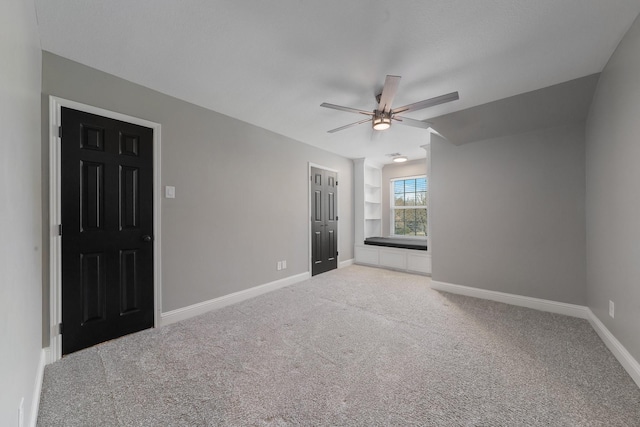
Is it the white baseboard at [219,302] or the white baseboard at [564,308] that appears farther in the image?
the white baseboard at [219,302]

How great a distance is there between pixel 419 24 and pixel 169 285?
3.14 metres

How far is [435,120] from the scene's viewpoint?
10.3 feet

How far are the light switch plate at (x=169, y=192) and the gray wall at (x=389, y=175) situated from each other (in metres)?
4.65

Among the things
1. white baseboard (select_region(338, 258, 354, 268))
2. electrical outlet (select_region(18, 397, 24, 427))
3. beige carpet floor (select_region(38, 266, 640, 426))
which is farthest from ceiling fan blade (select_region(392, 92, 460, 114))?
white baseboard (select_region(338, 258, 354, 268))

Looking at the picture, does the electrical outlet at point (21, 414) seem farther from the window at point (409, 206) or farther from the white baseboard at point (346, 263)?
the window at point (409, 206)

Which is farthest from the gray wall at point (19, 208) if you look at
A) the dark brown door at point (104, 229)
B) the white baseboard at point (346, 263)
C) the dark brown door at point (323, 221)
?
the white baseboard at point (346, 263)

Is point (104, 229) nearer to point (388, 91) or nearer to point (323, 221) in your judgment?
point (388, 91)

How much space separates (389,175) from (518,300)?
11.8ft

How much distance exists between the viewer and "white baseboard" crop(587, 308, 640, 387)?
5.41 feet

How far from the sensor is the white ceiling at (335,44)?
1.53 m

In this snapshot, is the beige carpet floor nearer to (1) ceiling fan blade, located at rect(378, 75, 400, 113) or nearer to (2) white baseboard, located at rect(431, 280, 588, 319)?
(2) white baseboard, located at rect(431, 280, 588, 319)

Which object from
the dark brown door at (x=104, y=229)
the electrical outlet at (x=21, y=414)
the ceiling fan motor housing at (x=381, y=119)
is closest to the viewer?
the electrical outlet at (x=21, y=414)

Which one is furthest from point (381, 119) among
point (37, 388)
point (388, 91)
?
point (37, 388)

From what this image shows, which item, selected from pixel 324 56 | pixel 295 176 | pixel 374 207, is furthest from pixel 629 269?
pixel 374 207
